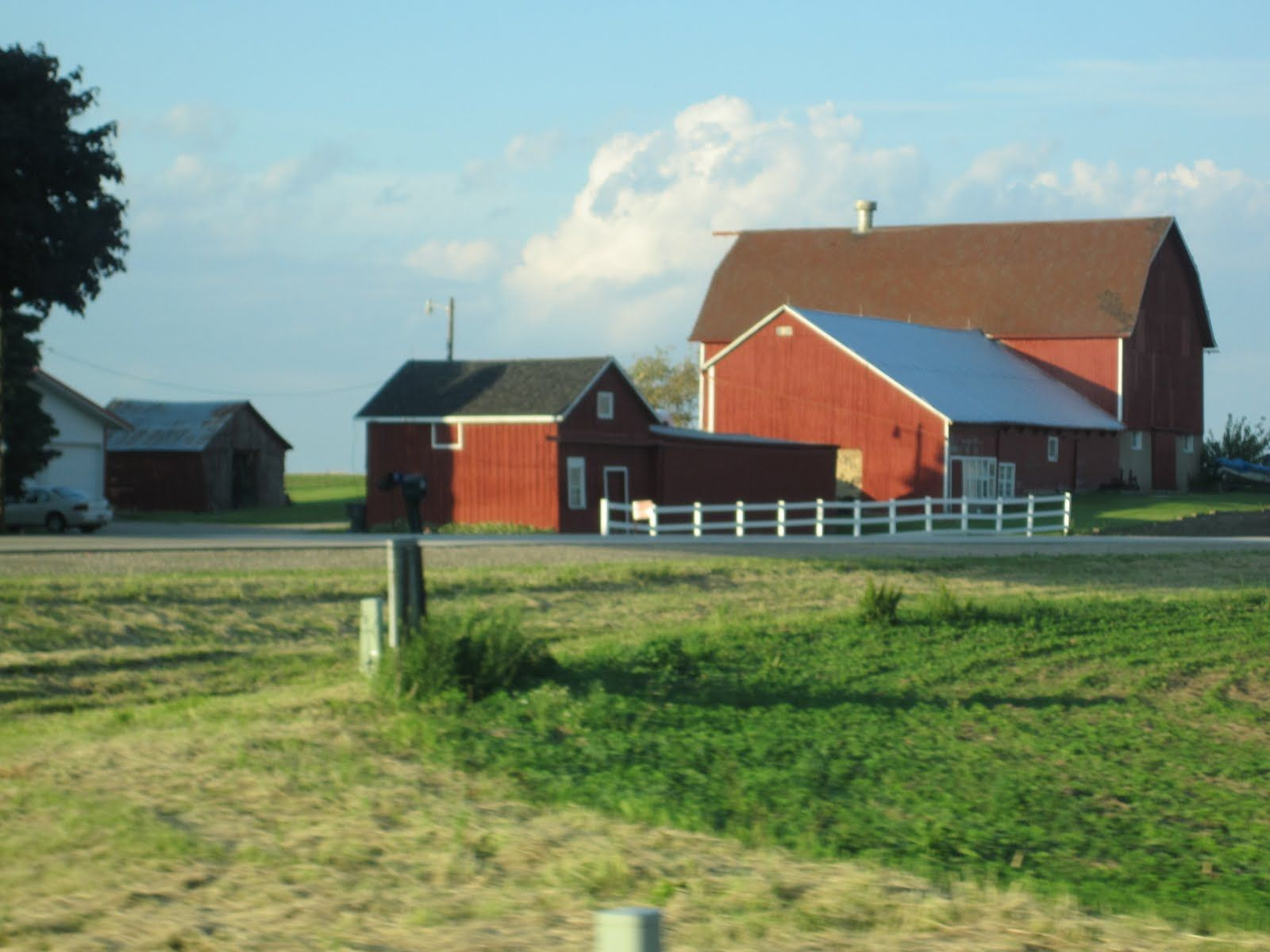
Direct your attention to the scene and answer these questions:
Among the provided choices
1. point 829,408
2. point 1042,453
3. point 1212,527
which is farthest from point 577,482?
point 1042,453

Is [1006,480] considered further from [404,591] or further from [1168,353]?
[404,591]

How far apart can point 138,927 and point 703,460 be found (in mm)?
38835

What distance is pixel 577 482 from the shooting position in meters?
42.2

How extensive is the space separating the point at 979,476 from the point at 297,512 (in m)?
24.4

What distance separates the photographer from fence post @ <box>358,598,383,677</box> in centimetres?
1164

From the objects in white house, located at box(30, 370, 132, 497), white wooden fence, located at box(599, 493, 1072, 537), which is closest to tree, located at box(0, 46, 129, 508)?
white house, located at box(30, 370, 132, 497)

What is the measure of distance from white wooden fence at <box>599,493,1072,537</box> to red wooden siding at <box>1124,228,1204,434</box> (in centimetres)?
910

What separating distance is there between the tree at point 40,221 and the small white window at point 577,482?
493 inches

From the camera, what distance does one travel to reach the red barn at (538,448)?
4188 cm

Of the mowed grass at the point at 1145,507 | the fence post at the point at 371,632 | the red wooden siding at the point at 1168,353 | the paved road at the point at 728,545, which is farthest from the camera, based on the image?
the red wooden siding at the point at 1168,353

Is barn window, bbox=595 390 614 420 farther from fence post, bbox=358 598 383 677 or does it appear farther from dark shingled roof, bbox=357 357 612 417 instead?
fence post, bbox=358 598 383 677

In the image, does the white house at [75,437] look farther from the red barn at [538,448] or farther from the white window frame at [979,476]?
the white window frame at [979,476]

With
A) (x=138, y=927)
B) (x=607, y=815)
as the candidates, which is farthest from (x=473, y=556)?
(x=138, y=927)

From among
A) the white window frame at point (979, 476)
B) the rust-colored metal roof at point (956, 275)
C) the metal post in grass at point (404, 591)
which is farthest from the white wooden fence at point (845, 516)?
the metal post in grass at point (404, 591)
